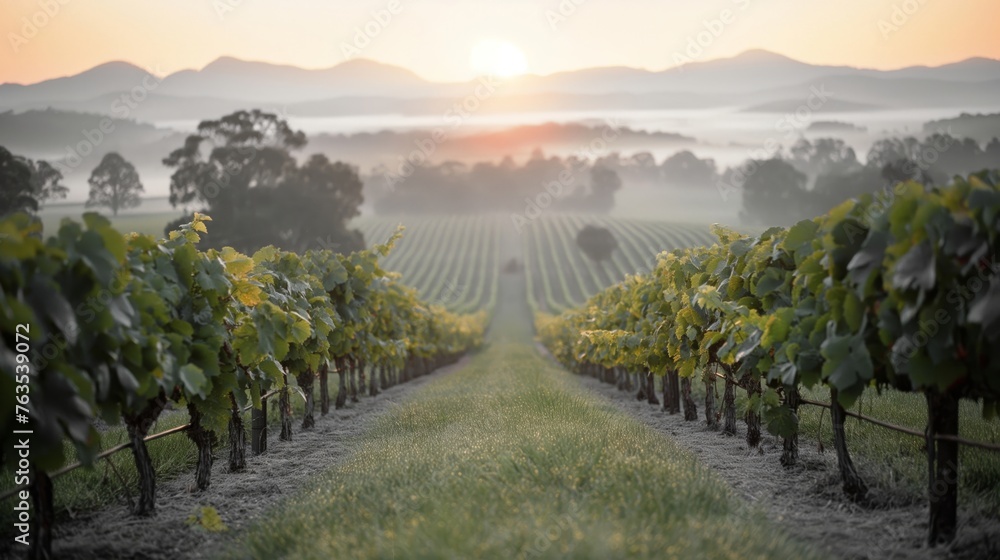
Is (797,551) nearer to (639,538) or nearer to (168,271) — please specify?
(639,538)

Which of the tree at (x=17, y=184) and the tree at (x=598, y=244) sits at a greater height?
the tree at (x=17, y=184)

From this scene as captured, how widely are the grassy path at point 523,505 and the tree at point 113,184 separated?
7989cm

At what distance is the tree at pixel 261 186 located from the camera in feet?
212

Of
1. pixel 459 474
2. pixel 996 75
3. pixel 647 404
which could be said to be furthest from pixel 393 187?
pixel 459 474

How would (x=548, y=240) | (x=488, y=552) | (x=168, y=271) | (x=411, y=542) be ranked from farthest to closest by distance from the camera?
(x=548, y=240) < (x=168, y=271) < (x=411, y=542) < (x=488, y=552)

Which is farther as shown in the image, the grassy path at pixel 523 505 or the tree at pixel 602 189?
the tree at pixel 602 189

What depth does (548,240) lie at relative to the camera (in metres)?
129

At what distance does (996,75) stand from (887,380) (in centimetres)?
15799

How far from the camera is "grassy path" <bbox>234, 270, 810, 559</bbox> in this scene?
4.65 m

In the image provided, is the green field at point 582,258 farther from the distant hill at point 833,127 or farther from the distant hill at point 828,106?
the distant hill at point 833,127

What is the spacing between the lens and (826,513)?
23.3 ft

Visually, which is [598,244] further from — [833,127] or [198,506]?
[198,506]

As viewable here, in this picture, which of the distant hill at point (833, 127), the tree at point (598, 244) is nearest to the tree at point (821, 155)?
the distant hill at point (833, 127)

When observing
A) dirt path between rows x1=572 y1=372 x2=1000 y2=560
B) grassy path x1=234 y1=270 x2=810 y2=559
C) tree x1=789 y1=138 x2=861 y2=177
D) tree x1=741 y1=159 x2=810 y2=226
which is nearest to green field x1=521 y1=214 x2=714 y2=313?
tree x1=741 y1=159 x2=810 y2=226
